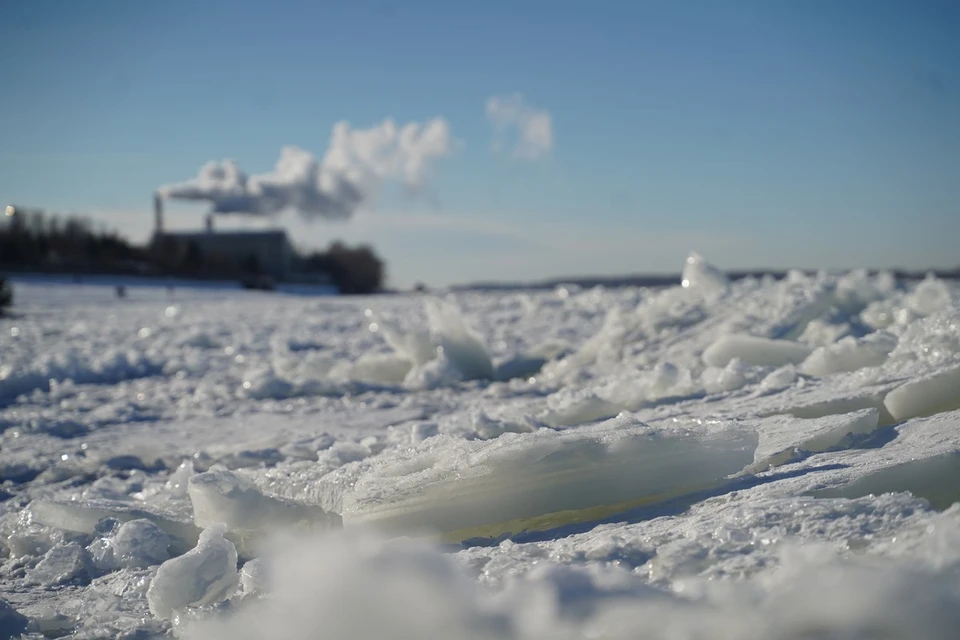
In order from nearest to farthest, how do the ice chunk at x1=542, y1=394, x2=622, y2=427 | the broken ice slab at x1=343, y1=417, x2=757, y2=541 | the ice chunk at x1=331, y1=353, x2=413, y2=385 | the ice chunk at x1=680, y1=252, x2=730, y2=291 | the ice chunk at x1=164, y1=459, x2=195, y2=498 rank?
1. the broken ice slab at x1=343, y1=417, x2=757, y2=541
2. the ice chunk at x1=164, y1=459, x2=195, y2=498
3. the ice chunk at x1=542, y1=394, x2=622, y2=427
4. the ice chunk at x1=331, y1=353, x2=413, y2=385
5. the ice chunk at x1=680, y1=252, x2=730, y2=291

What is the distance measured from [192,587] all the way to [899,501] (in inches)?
63.6

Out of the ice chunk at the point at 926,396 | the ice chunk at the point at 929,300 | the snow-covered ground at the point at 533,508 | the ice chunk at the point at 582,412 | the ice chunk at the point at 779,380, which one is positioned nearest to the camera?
the snow-covered ground at the point at 533,508

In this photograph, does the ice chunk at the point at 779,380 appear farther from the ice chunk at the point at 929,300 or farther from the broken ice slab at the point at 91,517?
the broken ice slab at the point at 91,517

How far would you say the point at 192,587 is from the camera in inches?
79.9

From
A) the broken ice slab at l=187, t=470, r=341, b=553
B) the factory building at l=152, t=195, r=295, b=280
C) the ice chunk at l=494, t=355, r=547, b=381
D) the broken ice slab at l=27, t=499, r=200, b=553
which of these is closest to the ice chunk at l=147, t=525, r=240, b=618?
the broken ice slab at l=187, t=470, r=341, b=553

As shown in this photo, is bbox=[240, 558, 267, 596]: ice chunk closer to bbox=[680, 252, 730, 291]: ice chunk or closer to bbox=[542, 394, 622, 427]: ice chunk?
bbox=[542, 394, 622, 427]: ice chunk

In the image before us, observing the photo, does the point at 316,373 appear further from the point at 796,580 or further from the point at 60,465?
the point at 796,580

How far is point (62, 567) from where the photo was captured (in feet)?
7.89

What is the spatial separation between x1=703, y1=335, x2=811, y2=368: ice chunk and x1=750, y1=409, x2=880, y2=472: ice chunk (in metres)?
1.74

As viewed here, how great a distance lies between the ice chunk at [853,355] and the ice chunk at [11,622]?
3200 millimetres

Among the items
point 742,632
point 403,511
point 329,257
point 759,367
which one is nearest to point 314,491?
point 403,511

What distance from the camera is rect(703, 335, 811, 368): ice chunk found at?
4414mm

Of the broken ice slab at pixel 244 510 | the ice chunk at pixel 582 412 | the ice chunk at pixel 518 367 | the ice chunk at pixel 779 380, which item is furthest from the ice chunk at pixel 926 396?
the ice chunk at pixel 518 367

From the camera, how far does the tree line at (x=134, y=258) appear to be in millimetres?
31047
